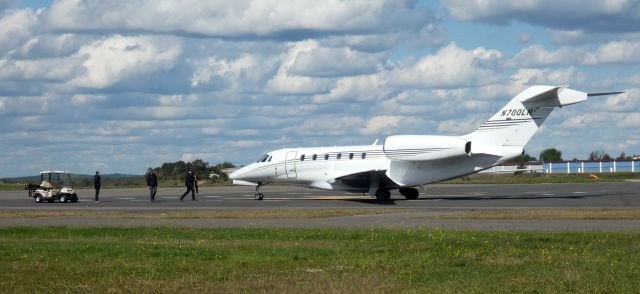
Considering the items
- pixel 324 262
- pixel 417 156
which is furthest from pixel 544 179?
pixel 324 262

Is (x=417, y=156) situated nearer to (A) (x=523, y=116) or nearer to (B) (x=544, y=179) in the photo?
(A) (x=523, y=116)

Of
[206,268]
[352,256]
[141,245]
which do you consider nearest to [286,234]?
[141,245]

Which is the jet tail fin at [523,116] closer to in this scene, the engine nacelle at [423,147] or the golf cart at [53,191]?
the engine nacelle at [423,147]

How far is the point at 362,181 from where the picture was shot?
42688 mm

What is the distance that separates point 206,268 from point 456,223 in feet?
37.0

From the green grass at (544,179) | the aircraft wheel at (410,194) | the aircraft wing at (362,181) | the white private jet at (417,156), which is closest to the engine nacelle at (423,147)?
the white private jet at (417,156)

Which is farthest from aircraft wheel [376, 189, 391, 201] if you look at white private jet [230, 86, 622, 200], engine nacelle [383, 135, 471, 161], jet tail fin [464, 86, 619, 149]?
jet tail fin [464, 86, 619, 149]

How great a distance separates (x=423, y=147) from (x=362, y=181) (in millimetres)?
3728

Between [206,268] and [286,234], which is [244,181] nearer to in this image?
[286,234]

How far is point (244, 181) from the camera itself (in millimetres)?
48250

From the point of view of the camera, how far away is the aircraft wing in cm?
4181

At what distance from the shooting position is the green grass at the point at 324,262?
40.0 feet

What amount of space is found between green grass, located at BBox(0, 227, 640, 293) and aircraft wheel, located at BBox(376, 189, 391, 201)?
21444 millimetres

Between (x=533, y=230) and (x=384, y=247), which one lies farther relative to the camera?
(x=533, y=230)
